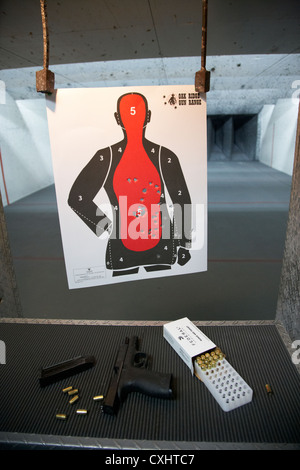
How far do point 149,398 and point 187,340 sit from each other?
181 millimetres

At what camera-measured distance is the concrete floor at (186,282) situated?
6.17ft

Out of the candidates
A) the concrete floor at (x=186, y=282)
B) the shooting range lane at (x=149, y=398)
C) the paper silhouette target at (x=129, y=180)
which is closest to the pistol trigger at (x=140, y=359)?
the shooting range lane at (x=149, y=398)

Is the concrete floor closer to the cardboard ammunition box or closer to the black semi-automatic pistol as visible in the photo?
the cardboard ammunition box

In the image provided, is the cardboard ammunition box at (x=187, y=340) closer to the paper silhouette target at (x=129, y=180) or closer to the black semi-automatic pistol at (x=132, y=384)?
the black semi-automatic pistol at (x=132, y=384)

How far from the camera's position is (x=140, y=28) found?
4.36 ft

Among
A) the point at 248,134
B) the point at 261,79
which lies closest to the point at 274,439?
the point at 261,79

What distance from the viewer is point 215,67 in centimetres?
351

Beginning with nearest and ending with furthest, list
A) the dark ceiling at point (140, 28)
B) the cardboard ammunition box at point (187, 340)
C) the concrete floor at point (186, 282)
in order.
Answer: the cardboard ammunition box at point (187, 340) → the dark ceiling at point (140, 28) → the concrete floor at point (186, 282)

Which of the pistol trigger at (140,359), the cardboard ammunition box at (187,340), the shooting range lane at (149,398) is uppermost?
the cardboard ammunition box at (187,340)

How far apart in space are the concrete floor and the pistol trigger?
1053 millimetres

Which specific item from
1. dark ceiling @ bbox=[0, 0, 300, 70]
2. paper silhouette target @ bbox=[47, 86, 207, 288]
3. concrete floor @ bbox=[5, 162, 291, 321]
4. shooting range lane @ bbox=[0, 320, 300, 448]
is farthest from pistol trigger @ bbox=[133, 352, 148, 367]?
dark ceiling @ bbox=[0, 0, 300, 70]

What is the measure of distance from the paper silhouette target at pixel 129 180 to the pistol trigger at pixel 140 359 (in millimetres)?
269

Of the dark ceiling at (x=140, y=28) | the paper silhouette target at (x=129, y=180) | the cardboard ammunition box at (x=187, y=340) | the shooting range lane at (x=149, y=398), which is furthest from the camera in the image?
the dark ceiling at (x=140, y=28)

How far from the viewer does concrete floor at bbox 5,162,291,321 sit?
1880 millimetres
